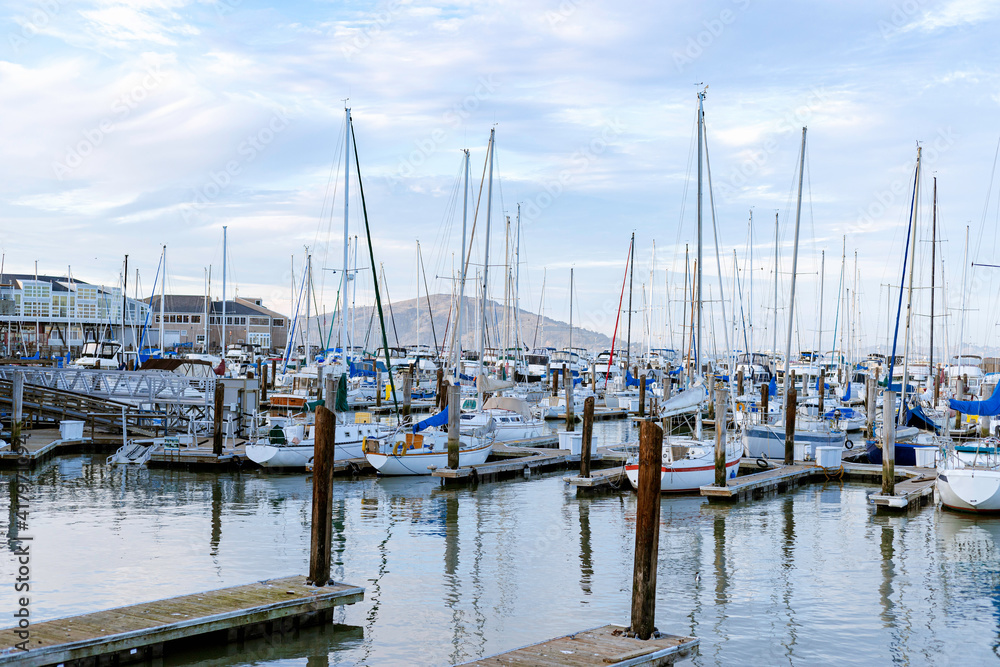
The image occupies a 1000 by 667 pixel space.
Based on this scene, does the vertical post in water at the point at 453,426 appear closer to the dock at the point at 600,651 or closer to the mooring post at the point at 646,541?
the mooring post at the point at 646,541

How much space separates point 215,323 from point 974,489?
399ft

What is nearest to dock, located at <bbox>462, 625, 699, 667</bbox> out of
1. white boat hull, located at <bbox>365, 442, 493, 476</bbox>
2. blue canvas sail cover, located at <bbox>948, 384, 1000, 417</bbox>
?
blue canvas sail cover, located at <bbox>948, 384, 1000, 417</bbox>

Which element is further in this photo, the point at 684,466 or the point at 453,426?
the point at 453,426

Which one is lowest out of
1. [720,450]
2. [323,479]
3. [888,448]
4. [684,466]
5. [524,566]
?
[524,566]

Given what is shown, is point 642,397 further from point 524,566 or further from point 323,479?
point 323,479

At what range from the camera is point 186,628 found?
14.3 m

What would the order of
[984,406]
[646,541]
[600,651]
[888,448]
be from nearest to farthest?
[600,651] < [646,541] < [888,448] < [984,406]

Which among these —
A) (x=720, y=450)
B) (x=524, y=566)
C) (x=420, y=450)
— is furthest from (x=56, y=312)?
(x=524, y=566)

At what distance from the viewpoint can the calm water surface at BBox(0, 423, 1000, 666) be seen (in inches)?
645

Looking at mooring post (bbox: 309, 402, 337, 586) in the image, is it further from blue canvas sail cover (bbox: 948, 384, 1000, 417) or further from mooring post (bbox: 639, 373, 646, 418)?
mooring post (bbox: 639, 373, 646, 418)

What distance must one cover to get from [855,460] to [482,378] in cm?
1838

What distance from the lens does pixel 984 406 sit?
101 ft

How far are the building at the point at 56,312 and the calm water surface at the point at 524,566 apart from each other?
68.9m

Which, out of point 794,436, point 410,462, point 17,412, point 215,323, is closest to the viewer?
point 17,412
